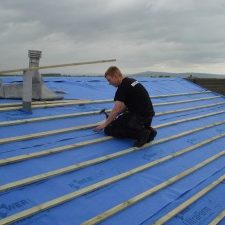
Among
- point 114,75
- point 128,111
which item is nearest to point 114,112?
point 128,111

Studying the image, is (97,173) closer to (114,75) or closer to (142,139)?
(142,139)

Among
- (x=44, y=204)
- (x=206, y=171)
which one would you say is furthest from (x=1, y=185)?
(x=206, y=171)

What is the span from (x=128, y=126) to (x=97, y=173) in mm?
1280

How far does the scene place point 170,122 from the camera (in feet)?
24.6

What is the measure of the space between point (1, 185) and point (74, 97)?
378 cm

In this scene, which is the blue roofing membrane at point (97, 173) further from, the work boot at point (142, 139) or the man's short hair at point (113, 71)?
the man's short hair at point (113, 71)

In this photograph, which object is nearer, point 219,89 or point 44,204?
point 44,204

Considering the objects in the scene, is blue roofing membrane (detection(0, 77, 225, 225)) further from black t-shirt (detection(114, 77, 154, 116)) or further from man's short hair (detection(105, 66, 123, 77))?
man's short hair (detection(105, 66, 123, 77))

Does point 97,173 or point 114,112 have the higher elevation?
point 114,112

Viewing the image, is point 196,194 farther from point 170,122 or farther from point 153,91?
point 153,91

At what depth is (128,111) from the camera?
5.75m

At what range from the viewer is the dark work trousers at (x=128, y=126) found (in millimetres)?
5629

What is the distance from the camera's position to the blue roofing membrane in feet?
12.2

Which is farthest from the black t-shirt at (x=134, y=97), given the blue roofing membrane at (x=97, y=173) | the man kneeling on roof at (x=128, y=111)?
the blue roofing membrane at (x=97, y=173)
